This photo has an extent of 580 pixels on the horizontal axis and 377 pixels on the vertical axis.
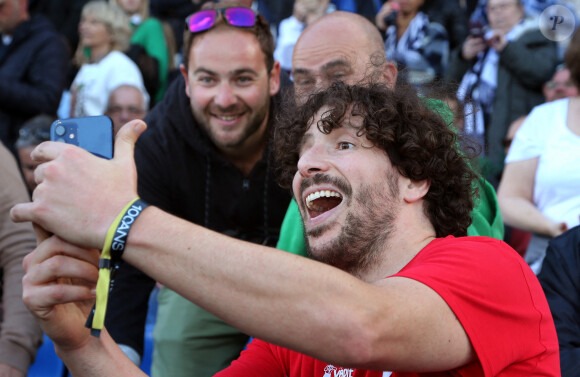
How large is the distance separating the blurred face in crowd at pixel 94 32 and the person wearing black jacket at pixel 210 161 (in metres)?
3.24

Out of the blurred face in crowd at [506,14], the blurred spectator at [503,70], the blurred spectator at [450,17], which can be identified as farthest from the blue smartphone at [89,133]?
the blurred spectator at [450,17]

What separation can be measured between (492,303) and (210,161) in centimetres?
226

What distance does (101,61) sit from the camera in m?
6.99

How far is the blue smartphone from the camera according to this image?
5.66ft

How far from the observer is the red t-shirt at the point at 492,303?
1756mm

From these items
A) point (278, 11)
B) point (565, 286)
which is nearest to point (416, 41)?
point (278, 11)

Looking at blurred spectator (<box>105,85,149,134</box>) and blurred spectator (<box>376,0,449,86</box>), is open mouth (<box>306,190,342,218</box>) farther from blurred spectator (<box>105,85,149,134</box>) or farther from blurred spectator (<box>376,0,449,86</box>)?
blurred spectator (<box>105,85,149,134</box>)

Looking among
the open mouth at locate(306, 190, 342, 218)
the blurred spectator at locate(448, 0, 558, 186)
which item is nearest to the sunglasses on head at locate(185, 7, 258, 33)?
the open mouth at locate(306, 190, 342, 218)

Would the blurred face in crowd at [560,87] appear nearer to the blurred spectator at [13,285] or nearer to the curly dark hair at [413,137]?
the curly dark hair at [413,137]

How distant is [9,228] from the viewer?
11.5ft

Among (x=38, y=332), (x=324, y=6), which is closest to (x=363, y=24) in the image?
(x=38, y=332)

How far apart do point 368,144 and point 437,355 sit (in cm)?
76

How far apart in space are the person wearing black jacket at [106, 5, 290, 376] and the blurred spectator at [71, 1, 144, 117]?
297cm

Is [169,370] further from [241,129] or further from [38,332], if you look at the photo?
[241,129]
